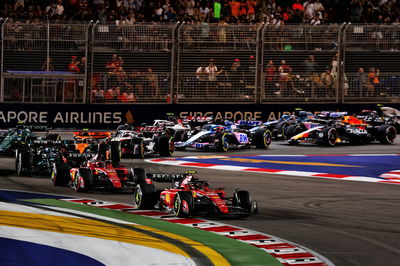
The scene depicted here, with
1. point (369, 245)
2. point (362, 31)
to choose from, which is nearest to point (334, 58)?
point (362, 31)

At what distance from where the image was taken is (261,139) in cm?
2197

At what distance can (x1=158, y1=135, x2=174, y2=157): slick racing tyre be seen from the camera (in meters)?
19.9

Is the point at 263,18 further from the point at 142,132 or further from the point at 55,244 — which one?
the point at 55,244

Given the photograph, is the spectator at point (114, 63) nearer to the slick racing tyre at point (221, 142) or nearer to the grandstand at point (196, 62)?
the grandstand at point (196, 62)

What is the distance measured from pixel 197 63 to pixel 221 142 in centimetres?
448

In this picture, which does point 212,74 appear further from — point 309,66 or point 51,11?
point 51,11

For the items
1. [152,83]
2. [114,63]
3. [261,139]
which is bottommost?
[261,139]

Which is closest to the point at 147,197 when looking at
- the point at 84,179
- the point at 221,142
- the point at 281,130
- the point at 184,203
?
the point at 184,203

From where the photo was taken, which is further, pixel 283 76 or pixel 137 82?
pixel 283 76

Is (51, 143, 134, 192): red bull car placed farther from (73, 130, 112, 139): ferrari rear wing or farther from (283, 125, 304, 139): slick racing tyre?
(283, 125, 304, 139): slick racing tyre

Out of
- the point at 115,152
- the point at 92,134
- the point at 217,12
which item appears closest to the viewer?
the point at 115,152

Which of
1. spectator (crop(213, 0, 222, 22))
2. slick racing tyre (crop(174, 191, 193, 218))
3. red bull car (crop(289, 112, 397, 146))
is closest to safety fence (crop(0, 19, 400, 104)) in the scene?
red bull car (crop(289, 112, 397, 146))

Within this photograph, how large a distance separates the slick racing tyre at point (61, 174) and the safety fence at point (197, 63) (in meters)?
10.4

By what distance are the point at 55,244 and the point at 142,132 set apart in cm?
1195
